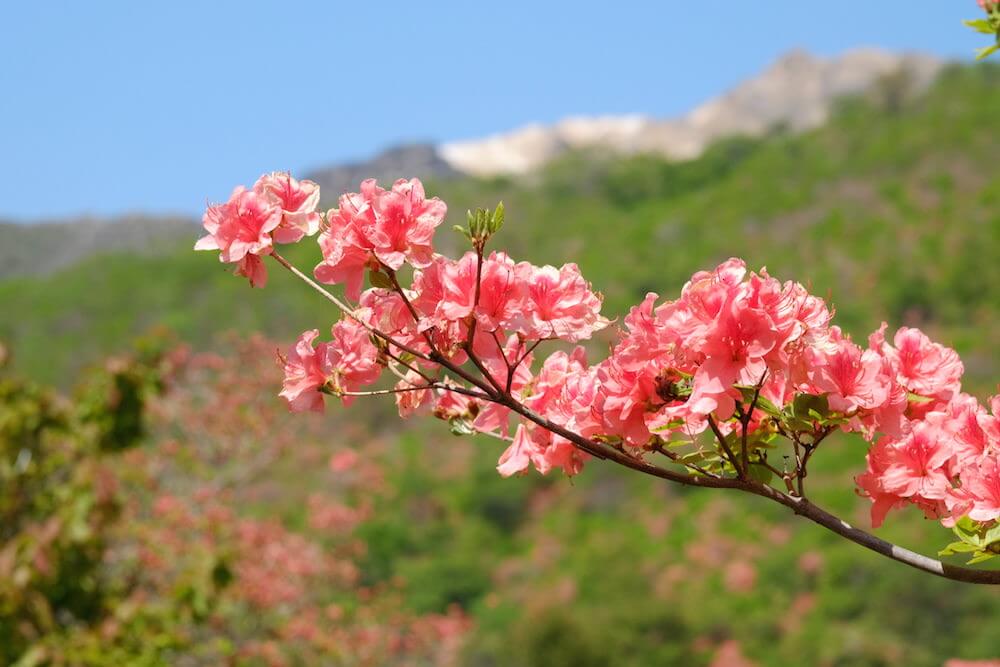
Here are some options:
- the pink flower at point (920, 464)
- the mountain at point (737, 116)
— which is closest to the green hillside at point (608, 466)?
the pink flower at point (920, 464)

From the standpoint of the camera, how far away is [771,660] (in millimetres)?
26453

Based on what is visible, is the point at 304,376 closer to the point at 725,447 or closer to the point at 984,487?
the point at 725,447

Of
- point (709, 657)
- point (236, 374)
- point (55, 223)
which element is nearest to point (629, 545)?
point (709, 657)

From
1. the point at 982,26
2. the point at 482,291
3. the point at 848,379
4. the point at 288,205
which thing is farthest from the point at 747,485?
the point at 982,26

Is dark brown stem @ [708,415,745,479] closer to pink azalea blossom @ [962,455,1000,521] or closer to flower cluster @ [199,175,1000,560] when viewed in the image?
flower cluster @ [199,175,1000,560]

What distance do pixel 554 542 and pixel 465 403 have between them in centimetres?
3595

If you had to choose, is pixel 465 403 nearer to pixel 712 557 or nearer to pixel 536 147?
pixel 712 557

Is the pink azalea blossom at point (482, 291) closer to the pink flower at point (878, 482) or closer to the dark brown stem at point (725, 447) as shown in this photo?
the dark brown stem at point (725, 447)

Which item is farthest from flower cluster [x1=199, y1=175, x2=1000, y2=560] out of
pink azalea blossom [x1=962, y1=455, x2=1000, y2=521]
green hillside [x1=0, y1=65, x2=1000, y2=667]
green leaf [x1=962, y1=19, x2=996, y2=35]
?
green hillside [x1=0, y1=65, x2=1000, y2=667]

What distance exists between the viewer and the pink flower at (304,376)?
5.03ft

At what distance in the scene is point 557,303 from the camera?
57.6 inches

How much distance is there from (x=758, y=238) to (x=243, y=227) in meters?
47.6

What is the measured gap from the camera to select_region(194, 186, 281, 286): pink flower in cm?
150

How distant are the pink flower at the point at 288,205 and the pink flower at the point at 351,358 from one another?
132 mm
